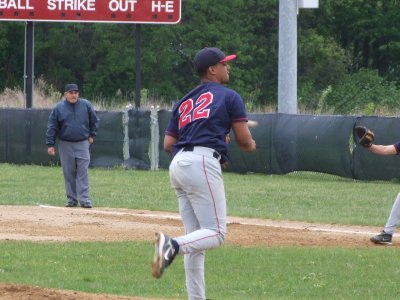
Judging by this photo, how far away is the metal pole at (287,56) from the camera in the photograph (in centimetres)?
2645

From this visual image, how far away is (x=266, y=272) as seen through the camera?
1120cm

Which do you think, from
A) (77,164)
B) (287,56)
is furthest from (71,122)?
(287,56)

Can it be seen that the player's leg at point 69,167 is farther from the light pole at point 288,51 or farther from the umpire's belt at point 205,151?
the umpire's belt at point 205,151

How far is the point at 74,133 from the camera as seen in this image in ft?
58.6

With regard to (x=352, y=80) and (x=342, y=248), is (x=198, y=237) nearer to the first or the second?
(x=342, y=248)

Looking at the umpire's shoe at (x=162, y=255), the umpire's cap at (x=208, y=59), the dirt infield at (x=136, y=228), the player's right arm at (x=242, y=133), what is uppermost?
the umpire's cap at (x=208, y=59)

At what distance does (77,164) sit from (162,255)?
10.4 metres

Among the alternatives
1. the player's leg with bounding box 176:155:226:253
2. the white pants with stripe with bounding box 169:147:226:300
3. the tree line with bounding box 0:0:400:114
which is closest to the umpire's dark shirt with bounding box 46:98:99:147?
the white pants with stripe with bounding box 169:147:226:300

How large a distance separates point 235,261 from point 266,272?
75 centimetres

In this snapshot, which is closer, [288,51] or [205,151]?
[205,151]

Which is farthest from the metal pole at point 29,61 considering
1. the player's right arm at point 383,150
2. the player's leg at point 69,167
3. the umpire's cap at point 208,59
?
the umpire's cap at point 208,59

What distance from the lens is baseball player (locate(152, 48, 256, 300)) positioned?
27.2ft

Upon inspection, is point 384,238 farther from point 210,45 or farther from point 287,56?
point 210,45

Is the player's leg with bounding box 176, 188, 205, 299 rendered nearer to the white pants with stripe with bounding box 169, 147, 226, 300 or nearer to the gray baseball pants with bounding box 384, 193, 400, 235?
the white pants with stripe with bounding box 169, 147, 226, 300
